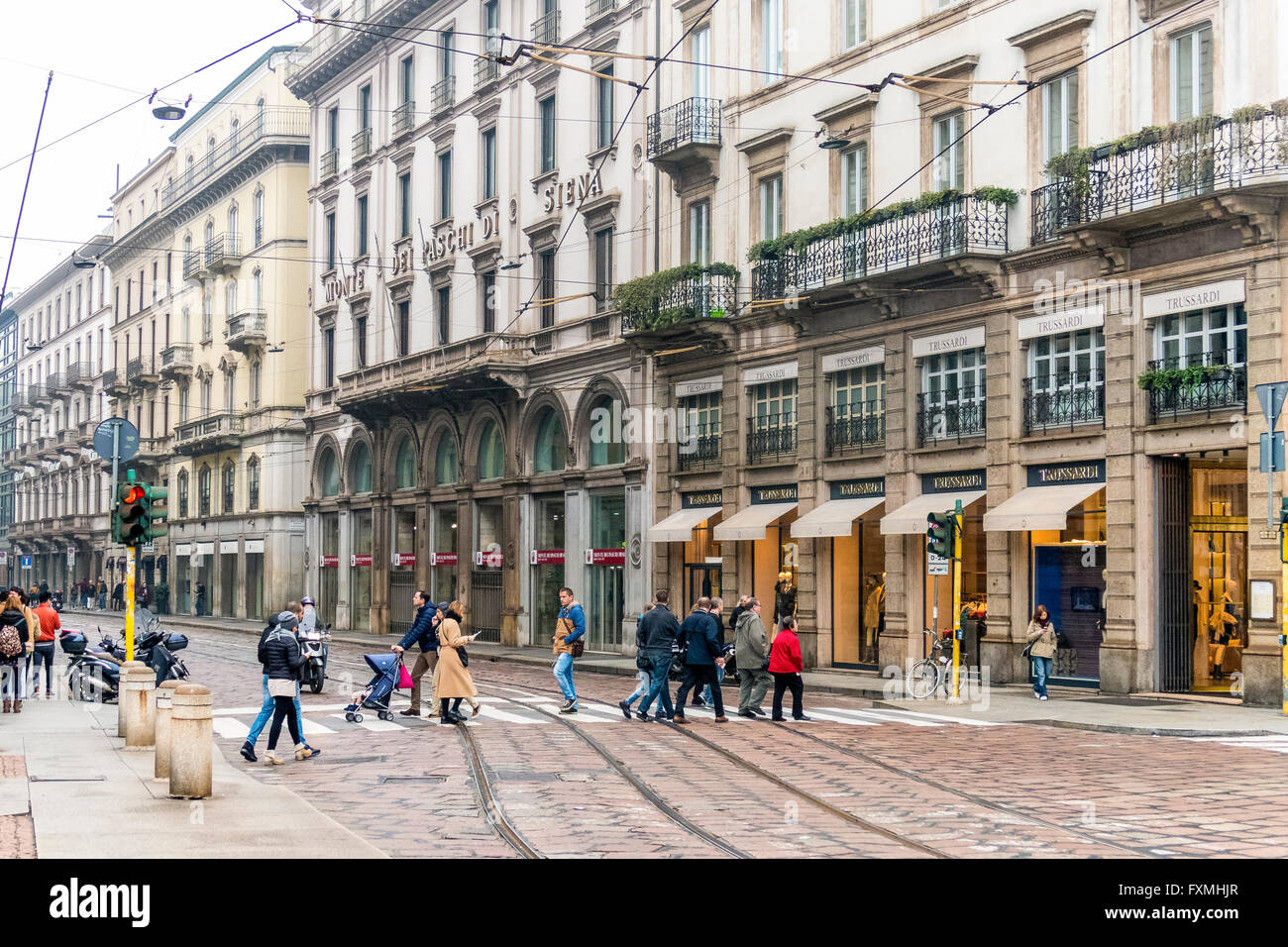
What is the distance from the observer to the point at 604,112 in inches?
1537

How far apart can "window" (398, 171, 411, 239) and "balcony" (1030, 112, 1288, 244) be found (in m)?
27.1

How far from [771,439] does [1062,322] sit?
28.5ft

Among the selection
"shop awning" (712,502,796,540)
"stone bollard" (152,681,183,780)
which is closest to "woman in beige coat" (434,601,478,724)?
"stone bollard" (152,681,183,780)

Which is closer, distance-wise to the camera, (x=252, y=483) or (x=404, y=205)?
(x=404, y=205)

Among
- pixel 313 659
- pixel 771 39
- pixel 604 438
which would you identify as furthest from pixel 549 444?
pixel 313 659

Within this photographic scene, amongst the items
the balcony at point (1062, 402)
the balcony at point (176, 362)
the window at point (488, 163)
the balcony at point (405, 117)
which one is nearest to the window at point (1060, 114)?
the balcony at point (1062, 402)

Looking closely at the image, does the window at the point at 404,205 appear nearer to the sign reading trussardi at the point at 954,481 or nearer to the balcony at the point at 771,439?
the balcony at the point at 771,439

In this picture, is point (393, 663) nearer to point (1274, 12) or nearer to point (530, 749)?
point (530, 749)

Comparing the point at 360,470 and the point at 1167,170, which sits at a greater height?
the point at 1167,170

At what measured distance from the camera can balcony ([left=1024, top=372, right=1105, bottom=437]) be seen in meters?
25.6

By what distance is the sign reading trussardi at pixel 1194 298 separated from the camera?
2314 cm

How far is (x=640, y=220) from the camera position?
37656 mm

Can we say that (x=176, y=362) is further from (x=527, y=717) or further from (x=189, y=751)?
(x=189, y=751)
